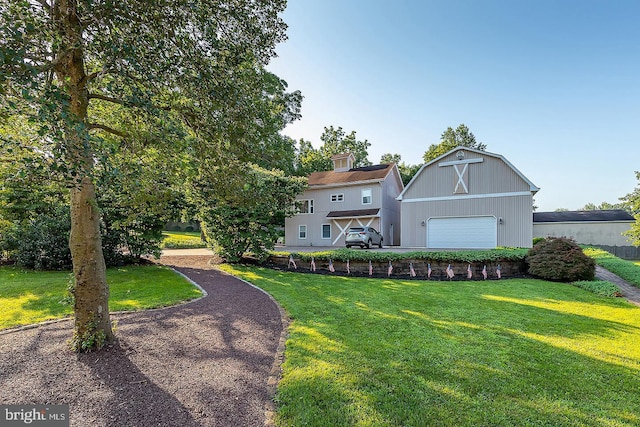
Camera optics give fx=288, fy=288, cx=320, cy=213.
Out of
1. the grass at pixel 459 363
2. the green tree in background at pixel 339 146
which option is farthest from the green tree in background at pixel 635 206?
the green tree in background at pixel 339 146

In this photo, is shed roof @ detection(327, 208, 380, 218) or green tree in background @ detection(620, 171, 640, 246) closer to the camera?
green tree in background @ detection(620, 171, 640, 246)

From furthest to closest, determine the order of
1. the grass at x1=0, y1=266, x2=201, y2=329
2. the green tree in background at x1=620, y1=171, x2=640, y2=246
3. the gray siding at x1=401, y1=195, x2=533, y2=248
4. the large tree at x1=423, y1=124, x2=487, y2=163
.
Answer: the large tree at x1=423, y1=124, x2=487, y2=163 → the gray siding at x1=401, y1=195, x2=533, y2=248 → the green tree in background at x1=620, y1=171, x2=640, y2=246 → the grass at x1=0, y1=266, x2=201, y2=329

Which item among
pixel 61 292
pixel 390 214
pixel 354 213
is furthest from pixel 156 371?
pixel 390 214

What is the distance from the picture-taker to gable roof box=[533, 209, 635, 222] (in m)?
26.5

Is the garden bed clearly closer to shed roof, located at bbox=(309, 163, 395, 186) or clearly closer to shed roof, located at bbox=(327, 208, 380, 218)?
shed roof, located at bbox=(327, 208, 380, 218)

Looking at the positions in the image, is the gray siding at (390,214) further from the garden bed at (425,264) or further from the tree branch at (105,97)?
the tree branch at (105,97)

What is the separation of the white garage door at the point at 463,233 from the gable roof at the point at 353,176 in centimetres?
559

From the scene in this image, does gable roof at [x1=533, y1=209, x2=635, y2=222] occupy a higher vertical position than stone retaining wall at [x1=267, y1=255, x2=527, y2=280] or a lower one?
higher

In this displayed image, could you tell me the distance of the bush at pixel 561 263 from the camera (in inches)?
395

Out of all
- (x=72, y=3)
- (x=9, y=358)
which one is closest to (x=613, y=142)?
(x=72, y=3)

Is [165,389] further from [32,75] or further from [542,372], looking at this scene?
[542,372]

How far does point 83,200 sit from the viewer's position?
3932 mm

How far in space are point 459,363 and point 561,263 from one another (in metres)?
9.36

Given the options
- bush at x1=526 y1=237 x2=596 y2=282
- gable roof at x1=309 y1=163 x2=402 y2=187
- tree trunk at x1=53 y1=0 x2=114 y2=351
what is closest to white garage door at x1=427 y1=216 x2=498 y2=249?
gable roof at x1=309 y1=163 x2=402 y2=187
